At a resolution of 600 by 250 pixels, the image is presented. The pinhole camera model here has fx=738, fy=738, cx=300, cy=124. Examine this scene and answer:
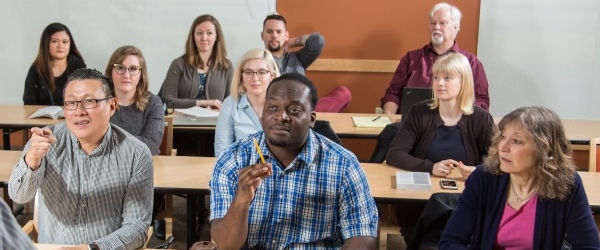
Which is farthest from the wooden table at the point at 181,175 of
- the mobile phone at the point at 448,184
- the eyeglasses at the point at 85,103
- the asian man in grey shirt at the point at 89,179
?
the mobile phone at the point at 448,184

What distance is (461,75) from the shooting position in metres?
3.62

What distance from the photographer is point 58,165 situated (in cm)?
245

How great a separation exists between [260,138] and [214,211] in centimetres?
27

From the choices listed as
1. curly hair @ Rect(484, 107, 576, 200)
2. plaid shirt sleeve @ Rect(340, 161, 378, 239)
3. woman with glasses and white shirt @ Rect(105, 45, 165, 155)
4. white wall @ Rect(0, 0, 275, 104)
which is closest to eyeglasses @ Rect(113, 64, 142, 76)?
woman with glasses and white shirt @ Rect(105, 45, 165, 155)

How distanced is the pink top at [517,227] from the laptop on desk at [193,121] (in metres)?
2.48

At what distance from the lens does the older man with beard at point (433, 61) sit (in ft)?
17.6

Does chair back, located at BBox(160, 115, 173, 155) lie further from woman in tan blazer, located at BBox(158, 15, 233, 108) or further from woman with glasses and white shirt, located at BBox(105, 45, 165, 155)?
woman in tan blazer, located at BBox(158, 15, 233, 108)

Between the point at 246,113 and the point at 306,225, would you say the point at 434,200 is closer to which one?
the point at 306,225

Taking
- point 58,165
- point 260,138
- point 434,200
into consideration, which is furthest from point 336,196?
point 58,165

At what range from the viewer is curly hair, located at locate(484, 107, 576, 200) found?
238 cm

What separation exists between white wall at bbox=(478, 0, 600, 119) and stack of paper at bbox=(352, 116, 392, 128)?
163cm

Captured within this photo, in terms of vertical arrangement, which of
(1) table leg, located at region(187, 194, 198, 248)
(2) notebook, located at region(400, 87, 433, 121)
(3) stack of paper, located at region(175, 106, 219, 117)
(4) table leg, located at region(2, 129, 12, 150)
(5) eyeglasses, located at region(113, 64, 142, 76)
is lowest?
(1) table leg, located at region(187, 194, 198, 248)

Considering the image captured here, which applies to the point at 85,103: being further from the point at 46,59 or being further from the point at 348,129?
the point at 46,59

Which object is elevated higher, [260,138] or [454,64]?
[454,64]
